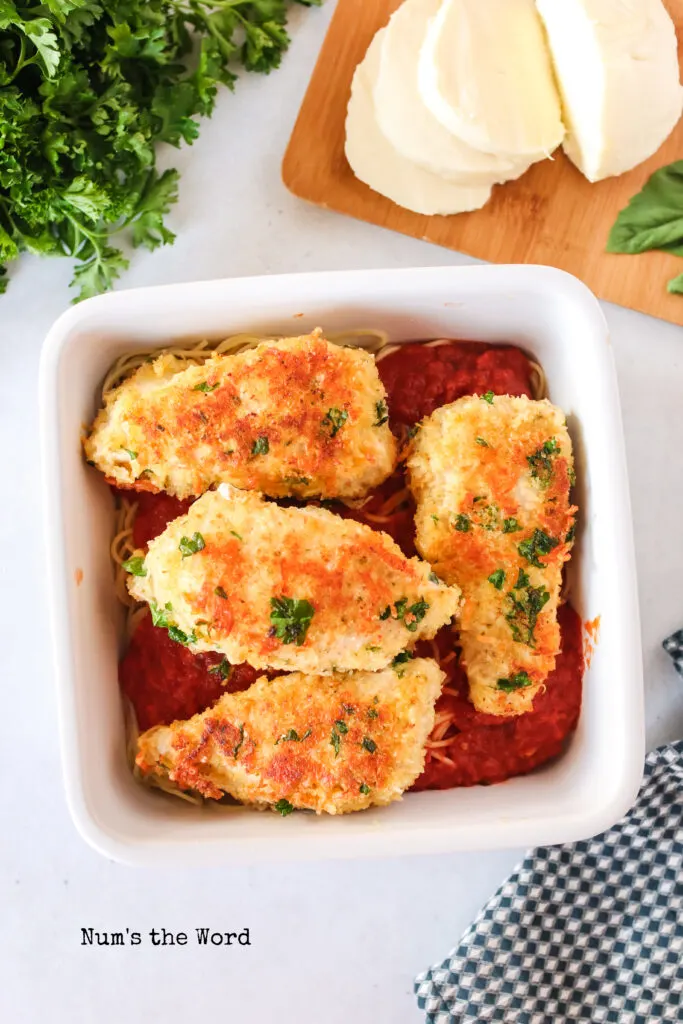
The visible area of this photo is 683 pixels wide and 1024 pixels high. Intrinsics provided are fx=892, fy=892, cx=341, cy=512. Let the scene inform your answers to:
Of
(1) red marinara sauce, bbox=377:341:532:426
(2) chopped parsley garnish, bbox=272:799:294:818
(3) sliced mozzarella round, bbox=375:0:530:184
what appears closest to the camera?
(2) chopped parsley garnish, bbox=272:799:294:818

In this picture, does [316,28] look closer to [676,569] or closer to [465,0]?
[465,0]

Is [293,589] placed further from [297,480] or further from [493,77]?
[493,77]

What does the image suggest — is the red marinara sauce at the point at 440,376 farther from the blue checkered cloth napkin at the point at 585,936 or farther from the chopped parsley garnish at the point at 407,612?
the blue checkered cloth napkin at the point at 585,936

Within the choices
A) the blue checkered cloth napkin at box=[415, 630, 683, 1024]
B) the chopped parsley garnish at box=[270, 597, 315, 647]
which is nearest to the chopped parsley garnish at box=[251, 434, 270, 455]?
the chopped parsley garnish at box=[270, 597, 315, 647]

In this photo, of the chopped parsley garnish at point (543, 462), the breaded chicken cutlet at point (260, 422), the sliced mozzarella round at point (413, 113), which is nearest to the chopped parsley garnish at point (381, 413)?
the breaded chicken cutlet at point (260, 422)


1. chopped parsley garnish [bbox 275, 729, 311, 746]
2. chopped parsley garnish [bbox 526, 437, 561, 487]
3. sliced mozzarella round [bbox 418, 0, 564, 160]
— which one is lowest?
chopped parsley garnish [bbox 275, 729, 311, 746]

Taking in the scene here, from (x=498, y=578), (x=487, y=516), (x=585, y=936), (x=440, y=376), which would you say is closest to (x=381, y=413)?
(x=440, y=376)

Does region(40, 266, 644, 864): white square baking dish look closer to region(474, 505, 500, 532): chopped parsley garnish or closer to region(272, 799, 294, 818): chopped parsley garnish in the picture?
region(272, 799, 294, 818): chopped parsley garnish
